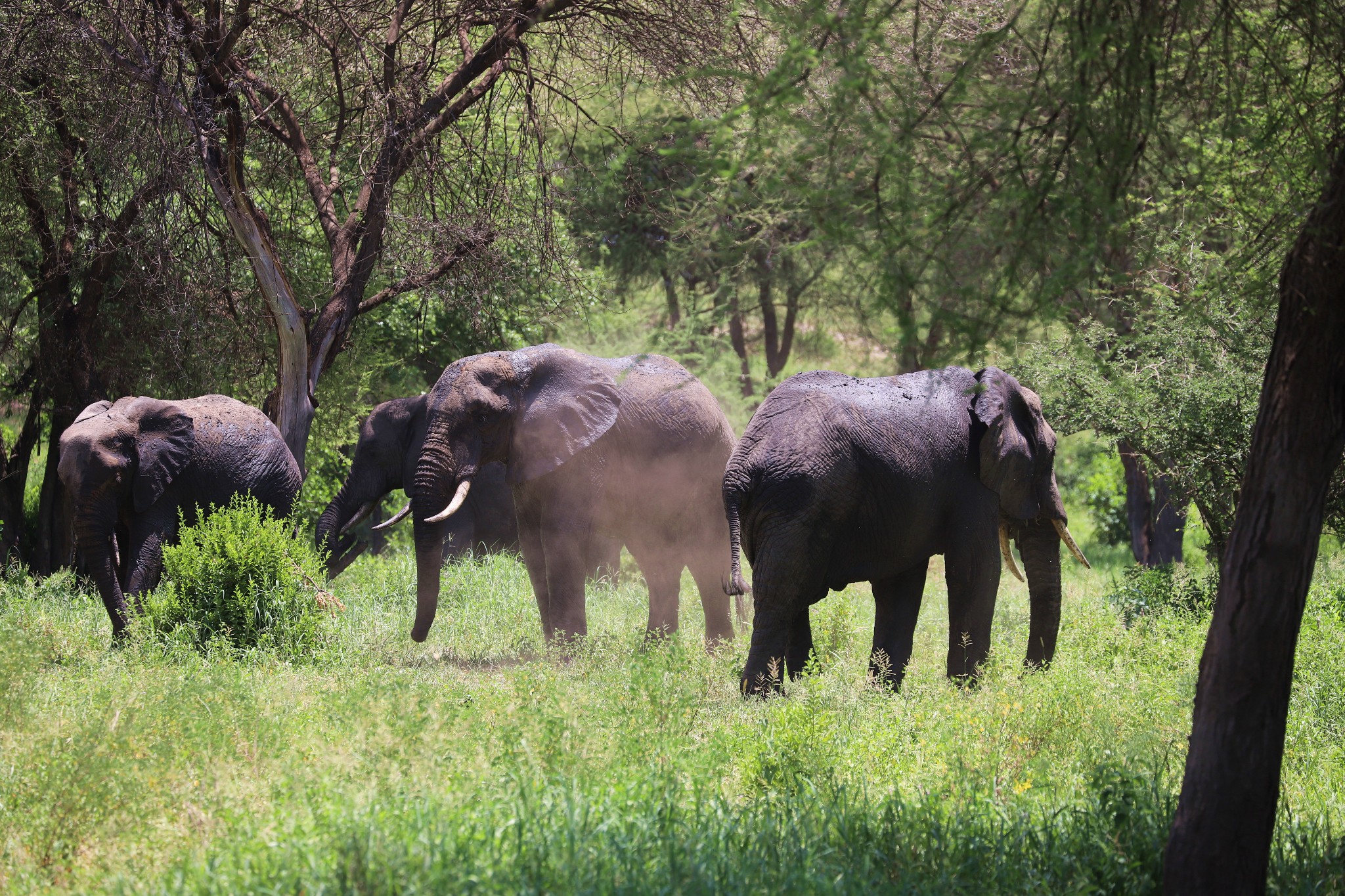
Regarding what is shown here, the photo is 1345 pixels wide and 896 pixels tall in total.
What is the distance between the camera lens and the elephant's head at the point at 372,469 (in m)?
13.6

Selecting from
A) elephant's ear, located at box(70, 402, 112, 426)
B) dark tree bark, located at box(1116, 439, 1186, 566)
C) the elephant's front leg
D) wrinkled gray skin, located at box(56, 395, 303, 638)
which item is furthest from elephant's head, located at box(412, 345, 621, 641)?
dark tree bark, located at box(1116, 439, 1186, 566)

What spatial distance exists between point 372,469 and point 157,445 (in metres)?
3.03

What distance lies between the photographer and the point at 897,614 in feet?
30.5

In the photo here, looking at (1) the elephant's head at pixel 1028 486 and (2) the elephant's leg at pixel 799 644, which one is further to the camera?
(2) the elephant's leg at pixel 799 644

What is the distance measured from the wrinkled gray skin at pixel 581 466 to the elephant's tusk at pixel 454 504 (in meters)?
0.04

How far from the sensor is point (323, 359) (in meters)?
12.6

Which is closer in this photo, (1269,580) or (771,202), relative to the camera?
(1269,580)

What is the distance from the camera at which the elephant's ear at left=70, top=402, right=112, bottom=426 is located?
11008mm

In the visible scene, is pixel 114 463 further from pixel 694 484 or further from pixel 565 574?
pixel 694 484

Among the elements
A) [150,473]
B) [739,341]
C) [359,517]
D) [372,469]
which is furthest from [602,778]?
[739,341]

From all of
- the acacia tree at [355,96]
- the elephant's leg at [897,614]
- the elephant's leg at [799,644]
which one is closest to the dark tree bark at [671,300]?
the acacia tree at [355,96]

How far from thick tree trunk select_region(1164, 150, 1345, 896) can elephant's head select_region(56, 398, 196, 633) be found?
8202mm

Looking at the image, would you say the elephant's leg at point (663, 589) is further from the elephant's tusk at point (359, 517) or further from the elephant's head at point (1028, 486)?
the elephant's tusk at point (359, 517)

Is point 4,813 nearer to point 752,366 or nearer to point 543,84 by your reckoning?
point 543,84
